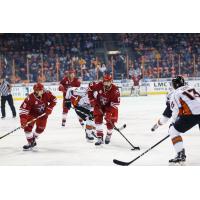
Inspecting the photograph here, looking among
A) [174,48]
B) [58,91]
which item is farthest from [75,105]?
[174,48]

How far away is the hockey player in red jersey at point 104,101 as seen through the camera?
4.02 m

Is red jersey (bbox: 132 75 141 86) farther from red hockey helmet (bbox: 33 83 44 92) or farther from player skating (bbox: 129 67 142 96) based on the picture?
red hockey helmet (bbox: 33 83 44 92)

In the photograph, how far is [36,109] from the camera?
3.97 metres

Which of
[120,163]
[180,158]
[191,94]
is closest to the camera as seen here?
[191,94]

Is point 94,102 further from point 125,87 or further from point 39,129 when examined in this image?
point 39,129

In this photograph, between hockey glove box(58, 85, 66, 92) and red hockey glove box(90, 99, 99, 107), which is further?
hockey glove box(58, 85, 66, 92)

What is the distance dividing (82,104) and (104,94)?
15.8 inches

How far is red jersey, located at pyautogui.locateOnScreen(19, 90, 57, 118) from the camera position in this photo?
3922 millimetres

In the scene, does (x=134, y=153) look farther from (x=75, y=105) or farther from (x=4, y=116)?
(x=4, y=116)

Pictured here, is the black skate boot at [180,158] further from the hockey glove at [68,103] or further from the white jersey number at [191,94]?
the hockey glove at [68,103]

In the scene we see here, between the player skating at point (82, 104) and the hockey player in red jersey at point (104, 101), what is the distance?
0.15 metres

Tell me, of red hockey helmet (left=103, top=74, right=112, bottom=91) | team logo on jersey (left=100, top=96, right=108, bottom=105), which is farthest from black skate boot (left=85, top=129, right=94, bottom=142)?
red hockey helmet (left=103, top=74, right=112, bottom=91)

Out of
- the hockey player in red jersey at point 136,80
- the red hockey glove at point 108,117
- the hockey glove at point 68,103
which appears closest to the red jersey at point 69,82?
the hockey glove at point 68,103

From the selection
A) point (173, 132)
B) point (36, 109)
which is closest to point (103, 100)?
point (36, 109)
